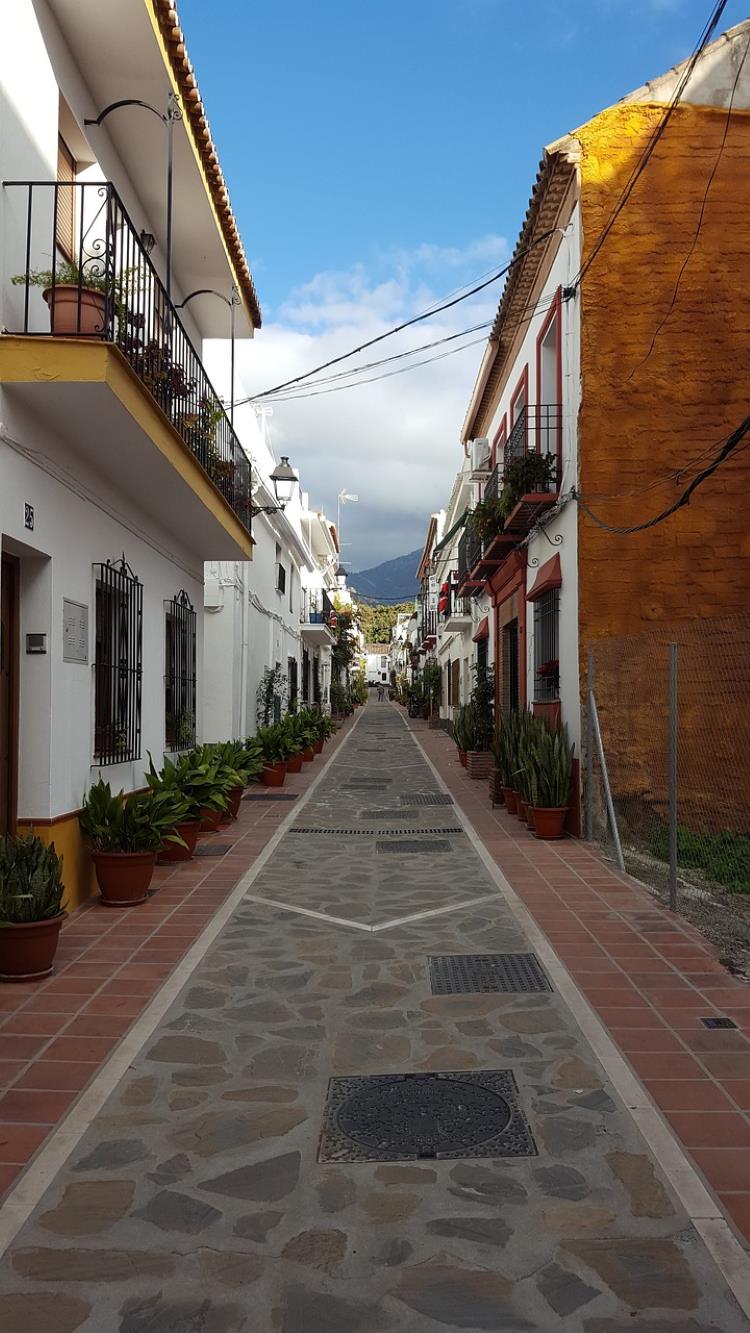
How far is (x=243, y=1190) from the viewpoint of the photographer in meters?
3.29

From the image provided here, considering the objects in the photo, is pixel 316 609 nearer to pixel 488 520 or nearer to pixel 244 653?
pixel 244 653

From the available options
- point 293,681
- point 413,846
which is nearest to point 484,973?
point 413,846

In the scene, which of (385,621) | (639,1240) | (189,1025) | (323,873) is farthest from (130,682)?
(385,621)

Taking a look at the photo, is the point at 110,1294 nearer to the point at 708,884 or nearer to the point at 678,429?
the point at 708,884

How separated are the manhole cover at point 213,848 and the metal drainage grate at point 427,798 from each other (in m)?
4.15

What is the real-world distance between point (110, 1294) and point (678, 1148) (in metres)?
1.91

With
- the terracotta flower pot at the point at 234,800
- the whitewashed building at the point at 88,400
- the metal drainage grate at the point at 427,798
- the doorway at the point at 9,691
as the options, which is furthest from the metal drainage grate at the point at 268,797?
the doorway at the point at 9,691

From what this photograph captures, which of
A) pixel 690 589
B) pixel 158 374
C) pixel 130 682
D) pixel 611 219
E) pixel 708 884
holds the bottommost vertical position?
pixel 708 884

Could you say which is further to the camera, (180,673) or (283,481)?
(283,481)

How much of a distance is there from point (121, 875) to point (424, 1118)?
413cm

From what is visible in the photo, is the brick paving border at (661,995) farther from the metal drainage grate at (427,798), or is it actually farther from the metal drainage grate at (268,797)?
the metal drainage grate at (268,797)

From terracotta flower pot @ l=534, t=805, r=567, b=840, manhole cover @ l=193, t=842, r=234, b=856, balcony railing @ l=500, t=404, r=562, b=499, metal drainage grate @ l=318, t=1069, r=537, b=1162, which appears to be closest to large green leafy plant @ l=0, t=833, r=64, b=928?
metal drainage grate @ l=318, t=1069, r=537, b=1162

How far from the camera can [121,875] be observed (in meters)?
7.45

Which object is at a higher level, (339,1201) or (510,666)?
(510,666)
